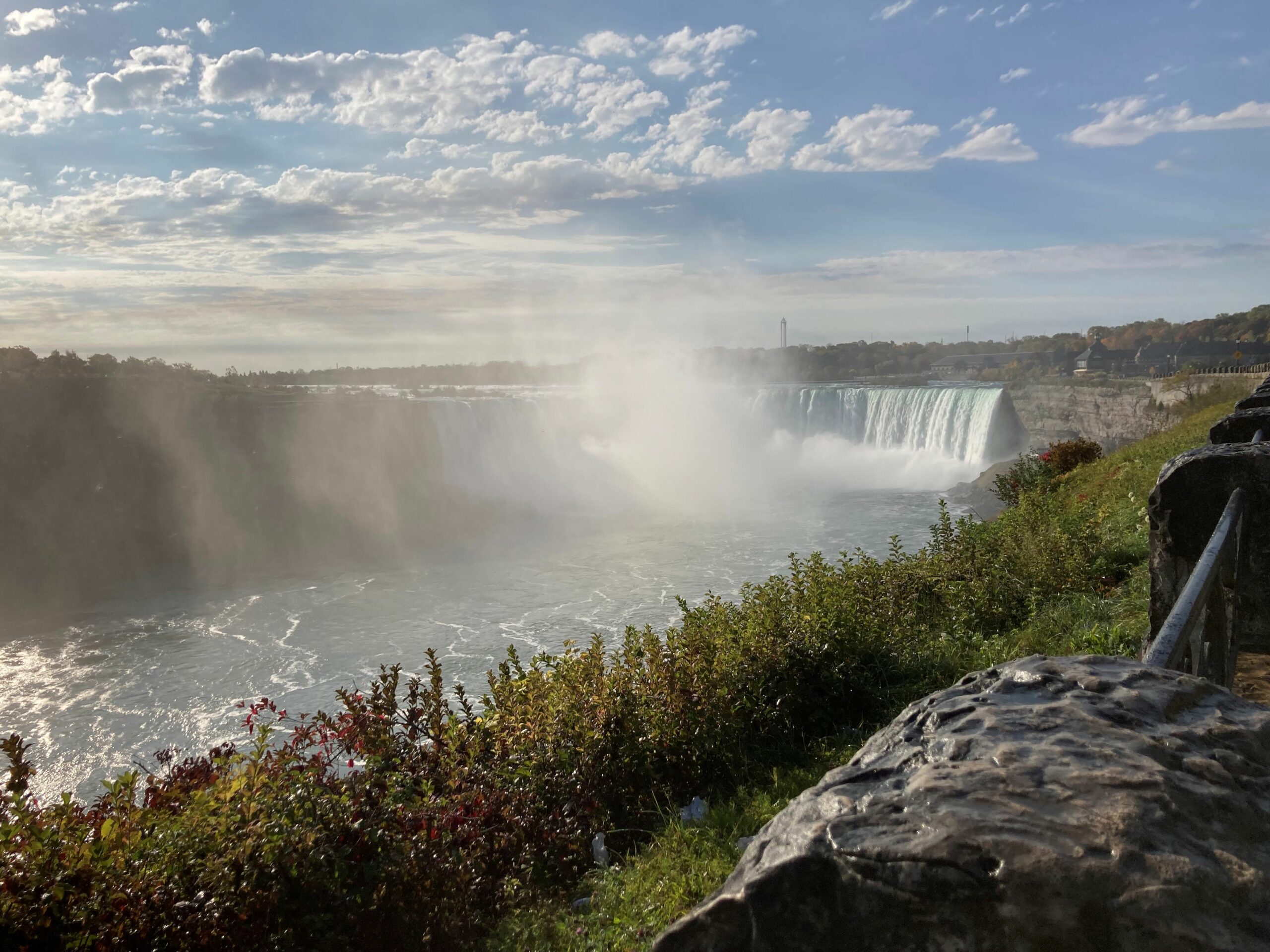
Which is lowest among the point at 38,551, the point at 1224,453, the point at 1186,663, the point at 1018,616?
the point at 38,551

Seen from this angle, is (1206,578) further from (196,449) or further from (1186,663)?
(196,449)

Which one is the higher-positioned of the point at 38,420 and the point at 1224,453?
the point at 1224,453

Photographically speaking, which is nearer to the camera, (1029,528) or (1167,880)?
(1167,880)

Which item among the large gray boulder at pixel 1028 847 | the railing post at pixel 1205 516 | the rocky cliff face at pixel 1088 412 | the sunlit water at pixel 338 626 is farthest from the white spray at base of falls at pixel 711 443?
Answer: the large gray boulder at pixel 1028 847

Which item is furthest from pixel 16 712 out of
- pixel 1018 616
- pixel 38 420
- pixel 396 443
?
pixel 396 443

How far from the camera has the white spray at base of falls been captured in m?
39.0

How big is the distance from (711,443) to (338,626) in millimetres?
30338

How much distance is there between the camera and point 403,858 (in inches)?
150

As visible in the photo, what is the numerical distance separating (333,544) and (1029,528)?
88.0 ft

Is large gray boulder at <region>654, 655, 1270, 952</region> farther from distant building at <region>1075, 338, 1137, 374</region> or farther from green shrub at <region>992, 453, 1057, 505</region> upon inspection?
distant building at <region>1075, 338, 1137, 374</region>

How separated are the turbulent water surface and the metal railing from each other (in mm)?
12424

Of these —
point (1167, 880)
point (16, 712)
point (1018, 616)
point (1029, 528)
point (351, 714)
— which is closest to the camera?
point (1167, 880)

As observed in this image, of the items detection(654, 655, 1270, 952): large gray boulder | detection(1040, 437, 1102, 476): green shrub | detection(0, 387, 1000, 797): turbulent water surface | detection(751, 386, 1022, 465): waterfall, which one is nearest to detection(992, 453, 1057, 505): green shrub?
detection(1040, 437, 1102, 476): green shrub

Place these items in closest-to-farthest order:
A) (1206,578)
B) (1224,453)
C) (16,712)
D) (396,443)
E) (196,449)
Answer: (1206,578) < (1224,453) < (16,712) < (196,449) < (396,443)
